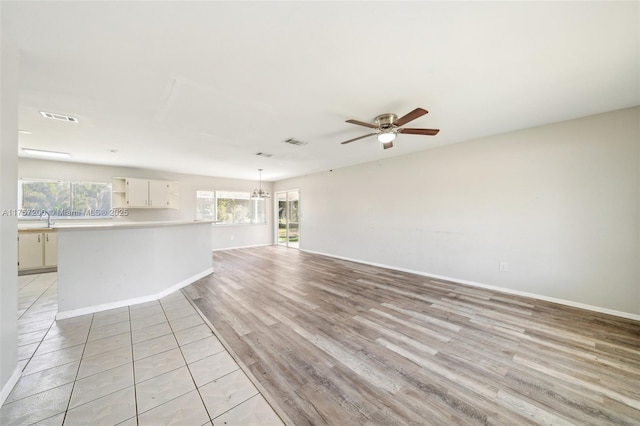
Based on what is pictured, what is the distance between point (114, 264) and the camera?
10.1ft

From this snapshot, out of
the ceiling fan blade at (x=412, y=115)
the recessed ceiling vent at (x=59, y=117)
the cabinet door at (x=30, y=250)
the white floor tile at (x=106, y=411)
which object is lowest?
the white floor tile at (x=106, y=411)

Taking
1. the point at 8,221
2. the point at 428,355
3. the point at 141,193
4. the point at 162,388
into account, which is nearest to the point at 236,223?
the point at 141,193

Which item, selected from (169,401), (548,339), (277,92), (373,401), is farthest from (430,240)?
(169,401)

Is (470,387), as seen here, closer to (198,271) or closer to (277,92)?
(277,92)

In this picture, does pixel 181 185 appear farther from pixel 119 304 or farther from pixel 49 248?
pixel 119 304

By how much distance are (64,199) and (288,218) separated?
5914 millimetres

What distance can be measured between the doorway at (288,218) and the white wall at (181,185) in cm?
46

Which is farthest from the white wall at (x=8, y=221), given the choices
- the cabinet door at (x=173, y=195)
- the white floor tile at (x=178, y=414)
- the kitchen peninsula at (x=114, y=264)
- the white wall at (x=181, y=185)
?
the white wall at (x=181, y=185)

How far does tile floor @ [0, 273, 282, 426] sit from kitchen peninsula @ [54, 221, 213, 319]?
0.81 feet

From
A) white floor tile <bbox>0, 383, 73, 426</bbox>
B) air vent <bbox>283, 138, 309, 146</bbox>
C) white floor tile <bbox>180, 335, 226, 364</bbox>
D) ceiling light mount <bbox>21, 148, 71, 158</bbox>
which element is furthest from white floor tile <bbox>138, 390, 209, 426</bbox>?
ceiling light mount <bbox>21, 148, 71, 158</bbox>

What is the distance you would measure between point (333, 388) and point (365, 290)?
221 centimetres

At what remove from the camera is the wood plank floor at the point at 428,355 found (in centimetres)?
153

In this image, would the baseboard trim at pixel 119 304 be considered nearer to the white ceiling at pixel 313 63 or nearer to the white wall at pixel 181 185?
the white ceiling at pixel 313 63

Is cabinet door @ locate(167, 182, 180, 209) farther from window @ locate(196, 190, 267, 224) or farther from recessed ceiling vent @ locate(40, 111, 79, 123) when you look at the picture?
recessed ceiling vent @ locate(40, 111, 79, 123)
